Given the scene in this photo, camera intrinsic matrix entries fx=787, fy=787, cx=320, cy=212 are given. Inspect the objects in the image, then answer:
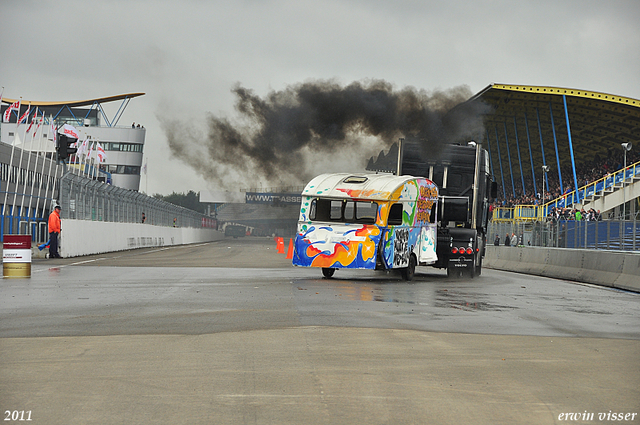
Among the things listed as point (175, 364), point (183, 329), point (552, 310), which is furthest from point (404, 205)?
point (175, 364)

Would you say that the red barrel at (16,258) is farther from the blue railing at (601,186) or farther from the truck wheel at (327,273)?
the blue railing at (601,186)

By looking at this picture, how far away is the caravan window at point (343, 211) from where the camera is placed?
65.9 ft

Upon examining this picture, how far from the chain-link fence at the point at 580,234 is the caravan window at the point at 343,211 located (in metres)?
10.7

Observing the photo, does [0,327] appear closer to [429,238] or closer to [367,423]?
[367,423]

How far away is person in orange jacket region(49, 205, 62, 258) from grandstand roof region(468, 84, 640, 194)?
28.6 meters

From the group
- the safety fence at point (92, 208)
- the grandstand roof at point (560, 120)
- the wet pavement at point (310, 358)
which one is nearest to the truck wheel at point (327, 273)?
the wet pavement at point (310, 358)

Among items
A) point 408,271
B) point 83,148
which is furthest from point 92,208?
point 83,148

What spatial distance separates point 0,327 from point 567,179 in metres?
63.4

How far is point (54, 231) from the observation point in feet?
97.9

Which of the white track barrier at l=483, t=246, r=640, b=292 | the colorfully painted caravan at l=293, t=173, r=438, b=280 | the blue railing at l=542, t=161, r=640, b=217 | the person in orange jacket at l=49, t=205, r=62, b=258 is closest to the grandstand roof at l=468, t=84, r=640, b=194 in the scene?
the blue railing at l=542, t=161, r=640, b=217

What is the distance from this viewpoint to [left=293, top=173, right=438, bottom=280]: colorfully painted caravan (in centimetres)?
1973

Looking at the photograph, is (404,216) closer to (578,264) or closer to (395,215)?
(395,215)

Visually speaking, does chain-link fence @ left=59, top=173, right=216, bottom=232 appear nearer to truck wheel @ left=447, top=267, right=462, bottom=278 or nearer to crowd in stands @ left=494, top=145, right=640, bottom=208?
truck wheel @ left=447, top=267, right=462, bottom=278

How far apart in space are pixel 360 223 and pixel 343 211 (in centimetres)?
63
